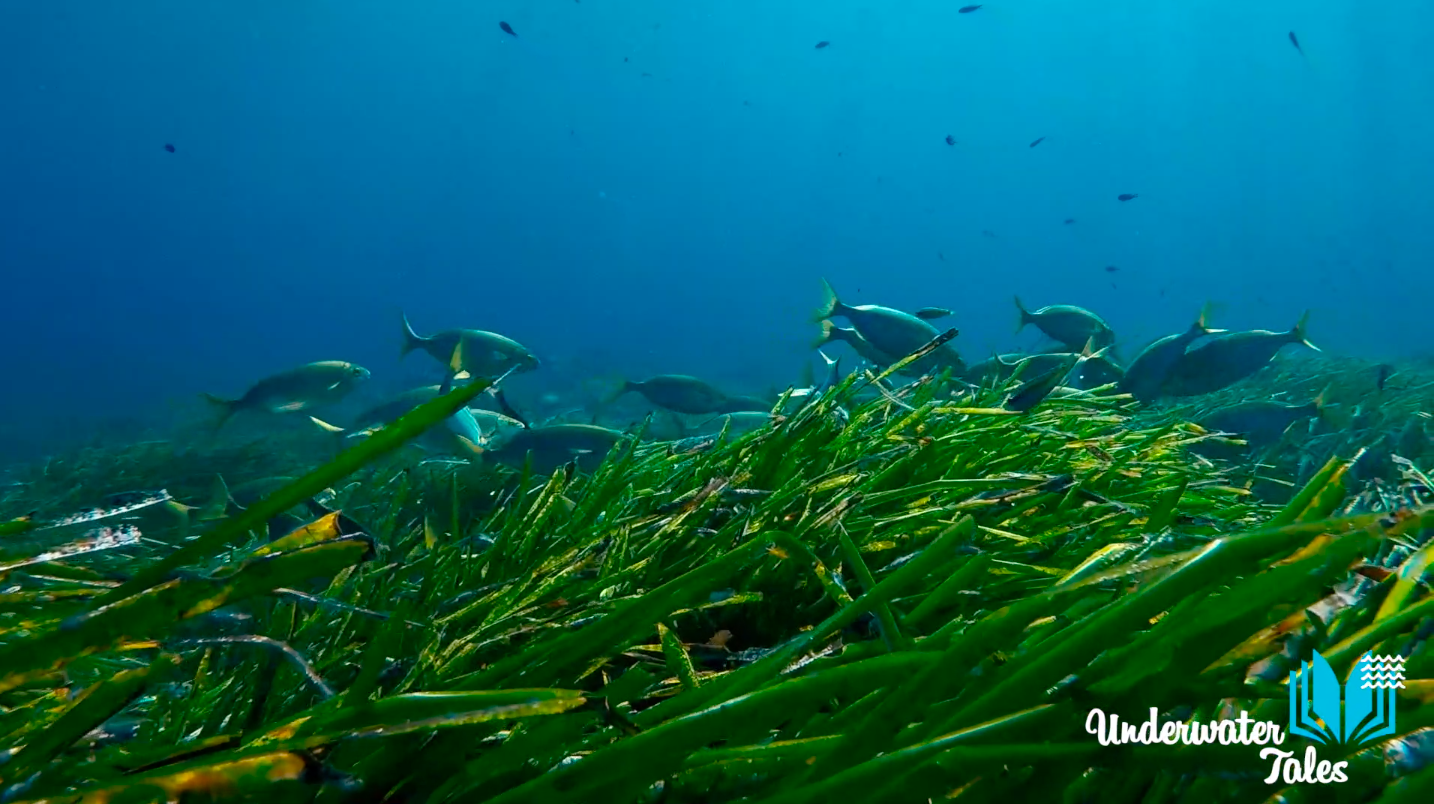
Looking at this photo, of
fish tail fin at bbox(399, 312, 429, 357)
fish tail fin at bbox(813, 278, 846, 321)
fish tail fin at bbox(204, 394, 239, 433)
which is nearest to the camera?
fish tail fin at bbox(204, 394, 239, 433)

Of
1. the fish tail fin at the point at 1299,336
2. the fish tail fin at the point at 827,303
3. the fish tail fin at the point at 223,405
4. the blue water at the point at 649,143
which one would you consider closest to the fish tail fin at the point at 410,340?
the fish tail fin at the point at 223,405

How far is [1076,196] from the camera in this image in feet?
465

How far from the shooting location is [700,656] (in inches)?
50.6

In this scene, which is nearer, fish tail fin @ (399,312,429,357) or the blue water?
fish tail fin @ (399,312,429,357)

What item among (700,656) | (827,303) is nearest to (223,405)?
(827,303)

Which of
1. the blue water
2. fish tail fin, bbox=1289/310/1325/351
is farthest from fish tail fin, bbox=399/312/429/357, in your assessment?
the blue water

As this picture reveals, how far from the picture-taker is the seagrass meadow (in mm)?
663

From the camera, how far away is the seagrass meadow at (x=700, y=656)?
2.17ft

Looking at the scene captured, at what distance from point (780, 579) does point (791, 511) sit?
0.26m

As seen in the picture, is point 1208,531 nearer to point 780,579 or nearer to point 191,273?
point 780,579

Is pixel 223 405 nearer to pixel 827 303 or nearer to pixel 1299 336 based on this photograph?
pixel 827 303

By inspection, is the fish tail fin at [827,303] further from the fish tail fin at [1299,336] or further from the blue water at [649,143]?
the blue water at [649,143]

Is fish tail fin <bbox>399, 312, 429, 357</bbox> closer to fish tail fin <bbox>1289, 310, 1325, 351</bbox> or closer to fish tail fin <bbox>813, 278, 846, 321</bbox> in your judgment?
fish tail fin <bbox>813, 278, 846, 321</bbox>

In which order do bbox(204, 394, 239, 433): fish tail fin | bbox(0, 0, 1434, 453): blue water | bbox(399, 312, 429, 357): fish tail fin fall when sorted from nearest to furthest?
bbox(204, 394, 239, 433): fish tail fin → bbox(399, 312, 429, 357): fish tail fin → bbox(0, 0, 1434, 453): blue water
